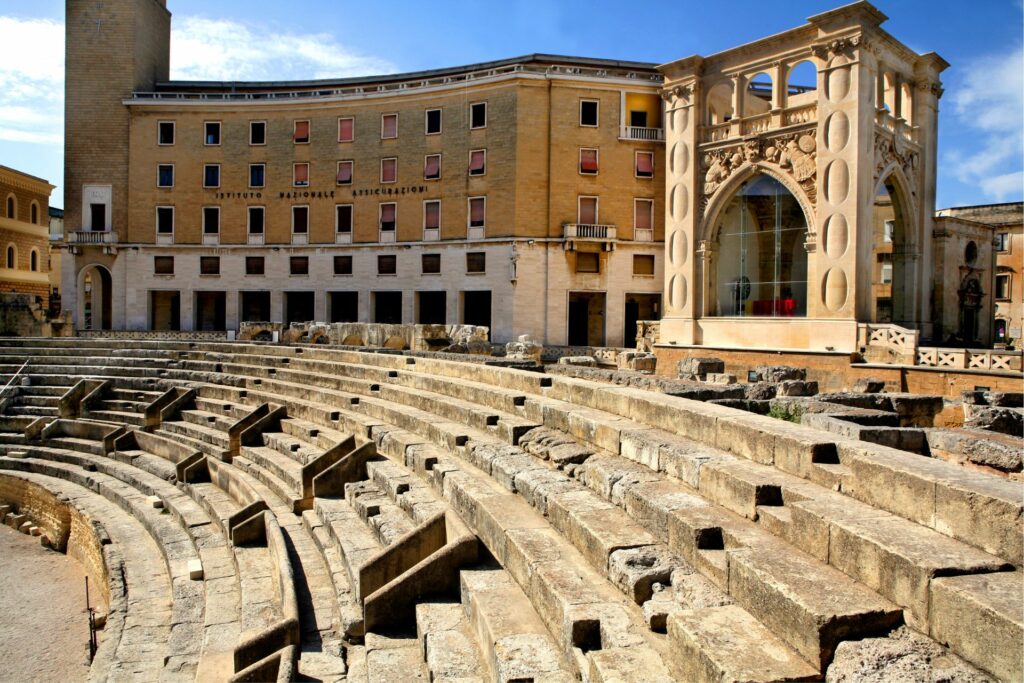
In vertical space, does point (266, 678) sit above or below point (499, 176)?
below

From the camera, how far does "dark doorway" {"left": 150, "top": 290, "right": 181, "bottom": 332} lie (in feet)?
122

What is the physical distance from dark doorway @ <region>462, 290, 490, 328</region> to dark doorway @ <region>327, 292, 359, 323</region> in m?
6.39

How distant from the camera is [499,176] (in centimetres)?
3117

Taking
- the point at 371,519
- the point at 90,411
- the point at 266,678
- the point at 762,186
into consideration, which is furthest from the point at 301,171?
the point at 266,678

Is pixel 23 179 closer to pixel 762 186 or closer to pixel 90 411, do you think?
pixel 90 411

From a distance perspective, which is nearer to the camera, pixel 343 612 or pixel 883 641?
pixel 883 641

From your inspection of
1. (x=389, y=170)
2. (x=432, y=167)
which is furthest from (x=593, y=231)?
(x=389, y=170)

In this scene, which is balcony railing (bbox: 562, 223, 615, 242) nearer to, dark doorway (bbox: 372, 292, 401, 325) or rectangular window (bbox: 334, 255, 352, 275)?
dark doorway (bbox: 372, 292, 401, 325)

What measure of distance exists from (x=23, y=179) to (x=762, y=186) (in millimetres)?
36922

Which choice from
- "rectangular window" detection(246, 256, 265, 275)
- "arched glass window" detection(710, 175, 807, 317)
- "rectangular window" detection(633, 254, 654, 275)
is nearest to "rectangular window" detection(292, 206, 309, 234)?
"rectangular window" detection(246, 256, 265, 275)

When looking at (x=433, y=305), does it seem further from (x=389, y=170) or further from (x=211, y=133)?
(x=211, y=133)

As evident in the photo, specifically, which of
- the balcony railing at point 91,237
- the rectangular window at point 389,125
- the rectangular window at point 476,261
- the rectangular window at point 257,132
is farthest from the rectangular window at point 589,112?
the balcony railing at point 91,237

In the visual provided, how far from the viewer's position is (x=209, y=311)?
38.7 m

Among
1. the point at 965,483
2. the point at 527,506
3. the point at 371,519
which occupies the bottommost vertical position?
the point at 371,519
